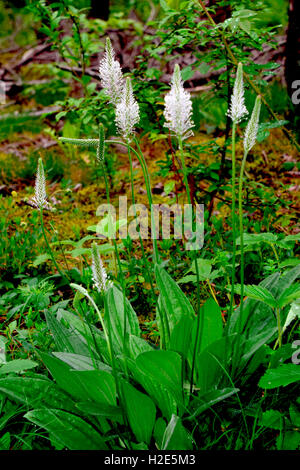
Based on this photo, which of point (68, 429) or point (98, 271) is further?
point (68, 429)

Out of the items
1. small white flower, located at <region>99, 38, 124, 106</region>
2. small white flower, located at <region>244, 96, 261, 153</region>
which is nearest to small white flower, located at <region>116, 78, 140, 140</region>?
small white flower, located at <region>99, 38, 124, 106</region>

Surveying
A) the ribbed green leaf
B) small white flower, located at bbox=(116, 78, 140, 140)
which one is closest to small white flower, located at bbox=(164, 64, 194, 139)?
small white flower, located at bbox=(116, 78, 140, 140)

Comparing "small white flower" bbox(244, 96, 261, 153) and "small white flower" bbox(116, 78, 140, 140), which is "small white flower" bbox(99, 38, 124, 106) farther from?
"small white flower" bbox(244, 96, 261, 153)

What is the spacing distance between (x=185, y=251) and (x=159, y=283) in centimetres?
101

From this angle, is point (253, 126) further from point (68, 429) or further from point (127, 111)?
point (68, 429)

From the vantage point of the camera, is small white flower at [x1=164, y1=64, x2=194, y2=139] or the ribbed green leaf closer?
small white flower at [x1=164, y1=64, x2=194, y2=139]

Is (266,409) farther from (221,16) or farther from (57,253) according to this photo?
(221,16)

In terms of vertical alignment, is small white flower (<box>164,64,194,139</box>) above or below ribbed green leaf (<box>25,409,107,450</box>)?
above

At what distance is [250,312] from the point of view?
1462 millimetres

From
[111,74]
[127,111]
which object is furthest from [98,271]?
[111,74]

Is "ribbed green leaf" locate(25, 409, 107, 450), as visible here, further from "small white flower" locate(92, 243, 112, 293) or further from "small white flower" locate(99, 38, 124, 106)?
"small white flower" locate(99, 38, 124, 106)

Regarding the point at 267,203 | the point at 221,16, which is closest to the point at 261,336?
the point at 267,203

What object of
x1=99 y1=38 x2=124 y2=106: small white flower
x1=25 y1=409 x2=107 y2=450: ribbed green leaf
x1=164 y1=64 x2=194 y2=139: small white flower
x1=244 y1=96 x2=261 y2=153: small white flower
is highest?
x1=99 y1=38 x2=124 y2=106: small white flower

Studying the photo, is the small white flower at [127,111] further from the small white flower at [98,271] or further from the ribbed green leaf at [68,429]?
the ribbed green leaf at [68,429]
